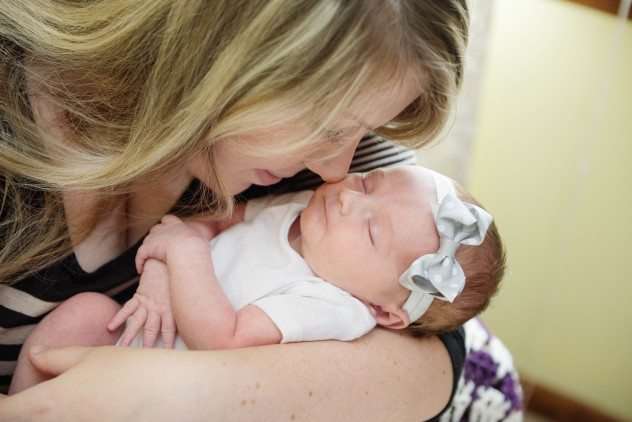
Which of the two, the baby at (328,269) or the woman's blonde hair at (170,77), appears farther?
the baby at (328,269)

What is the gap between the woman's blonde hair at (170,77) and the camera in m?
0.90

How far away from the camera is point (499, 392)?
153 cm

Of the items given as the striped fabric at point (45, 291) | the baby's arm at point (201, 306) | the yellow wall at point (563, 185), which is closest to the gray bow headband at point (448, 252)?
the baby's arm at point (201, 306)

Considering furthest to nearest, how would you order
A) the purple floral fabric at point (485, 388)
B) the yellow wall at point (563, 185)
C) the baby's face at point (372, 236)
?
the yellow wall at point (563, 185), the purple floral fabric at point (485, 388), the baby's face at point (372, 236)

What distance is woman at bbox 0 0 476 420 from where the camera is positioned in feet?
2.88

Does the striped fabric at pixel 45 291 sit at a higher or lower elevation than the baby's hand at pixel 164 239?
lower

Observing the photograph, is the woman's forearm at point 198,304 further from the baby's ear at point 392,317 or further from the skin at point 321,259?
the baby's ear at point 392,317

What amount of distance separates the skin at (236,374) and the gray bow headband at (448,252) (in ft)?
0.44

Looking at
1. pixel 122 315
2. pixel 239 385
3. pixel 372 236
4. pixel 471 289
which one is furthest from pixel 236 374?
pixel 471 289

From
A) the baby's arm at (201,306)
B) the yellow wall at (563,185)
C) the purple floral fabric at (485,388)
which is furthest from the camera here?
the yellow wall at (563,185)

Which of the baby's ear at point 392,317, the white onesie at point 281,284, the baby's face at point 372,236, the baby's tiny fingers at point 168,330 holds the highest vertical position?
the baby's face at point 372,236

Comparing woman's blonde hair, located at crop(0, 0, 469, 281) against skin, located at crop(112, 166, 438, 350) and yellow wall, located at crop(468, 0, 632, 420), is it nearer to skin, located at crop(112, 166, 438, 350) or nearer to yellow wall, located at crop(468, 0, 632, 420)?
skin, located at crop(112, 166, 438, 350)

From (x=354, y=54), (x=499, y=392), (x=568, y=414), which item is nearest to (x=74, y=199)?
(x=354, y=54)

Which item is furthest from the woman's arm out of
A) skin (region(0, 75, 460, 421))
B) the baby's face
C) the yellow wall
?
the yellow wall
